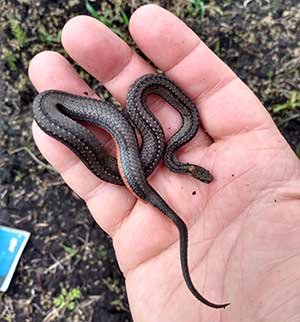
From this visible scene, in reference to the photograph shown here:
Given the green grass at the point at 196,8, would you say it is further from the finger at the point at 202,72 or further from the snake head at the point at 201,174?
the snake head at the point at 201,174

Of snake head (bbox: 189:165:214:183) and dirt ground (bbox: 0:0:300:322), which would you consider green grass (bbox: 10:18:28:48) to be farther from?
snake head (bbox: 189:165:214:183)

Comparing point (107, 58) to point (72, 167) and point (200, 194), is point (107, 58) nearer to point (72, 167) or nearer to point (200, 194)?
point (72, 167)

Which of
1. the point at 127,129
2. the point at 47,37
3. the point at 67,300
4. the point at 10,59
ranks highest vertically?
the point at 47,37

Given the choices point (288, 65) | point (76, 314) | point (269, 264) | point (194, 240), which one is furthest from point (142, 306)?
point (288, 65)

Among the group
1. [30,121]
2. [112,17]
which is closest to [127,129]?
[30,121]

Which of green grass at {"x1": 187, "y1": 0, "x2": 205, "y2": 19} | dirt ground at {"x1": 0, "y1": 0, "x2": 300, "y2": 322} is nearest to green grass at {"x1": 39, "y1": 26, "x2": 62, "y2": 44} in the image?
dirt ground at {"x1": 0, "y1": 0, "x2": 300, "y2": 322}

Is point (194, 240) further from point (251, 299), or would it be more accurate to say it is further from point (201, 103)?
point (201, 103)

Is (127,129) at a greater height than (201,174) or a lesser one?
greater
